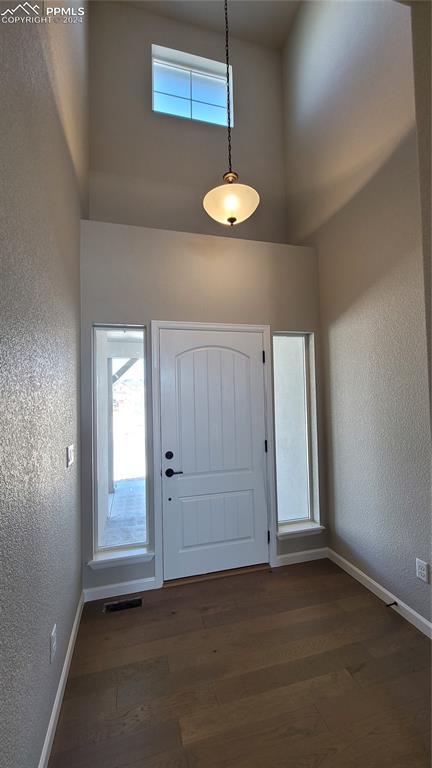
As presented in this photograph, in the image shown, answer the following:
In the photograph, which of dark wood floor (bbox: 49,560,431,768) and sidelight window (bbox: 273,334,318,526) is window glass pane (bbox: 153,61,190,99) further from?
dark wood floor (bbox: 49,560,431,768)

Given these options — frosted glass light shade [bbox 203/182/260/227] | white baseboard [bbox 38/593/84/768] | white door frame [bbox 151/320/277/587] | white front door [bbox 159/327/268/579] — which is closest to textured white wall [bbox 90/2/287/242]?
frosted glass light shade [bbox 203/182/260/227]

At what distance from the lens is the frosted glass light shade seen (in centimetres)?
220

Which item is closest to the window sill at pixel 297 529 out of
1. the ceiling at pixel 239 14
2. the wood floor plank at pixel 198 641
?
the wood floor plank at pixel 198 641

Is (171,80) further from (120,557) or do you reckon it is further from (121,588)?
(121,588)

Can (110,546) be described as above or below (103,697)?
above

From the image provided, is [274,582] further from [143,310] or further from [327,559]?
[143,310]

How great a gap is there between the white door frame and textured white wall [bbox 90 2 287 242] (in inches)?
49.5

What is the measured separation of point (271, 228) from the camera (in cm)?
364

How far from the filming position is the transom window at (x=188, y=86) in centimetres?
343

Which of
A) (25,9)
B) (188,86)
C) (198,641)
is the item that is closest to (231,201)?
(25,9)

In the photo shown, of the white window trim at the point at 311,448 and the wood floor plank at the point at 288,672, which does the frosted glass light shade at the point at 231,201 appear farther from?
the wood floor plank at the point at 288,672

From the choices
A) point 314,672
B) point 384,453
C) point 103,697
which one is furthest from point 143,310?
point 314,672

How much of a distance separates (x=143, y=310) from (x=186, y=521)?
1772 millimetres

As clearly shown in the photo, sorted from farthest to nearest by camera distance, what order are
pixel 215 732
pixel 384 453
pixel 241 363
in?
pixel 241 363, pixel 384 453, pixel 215 732
